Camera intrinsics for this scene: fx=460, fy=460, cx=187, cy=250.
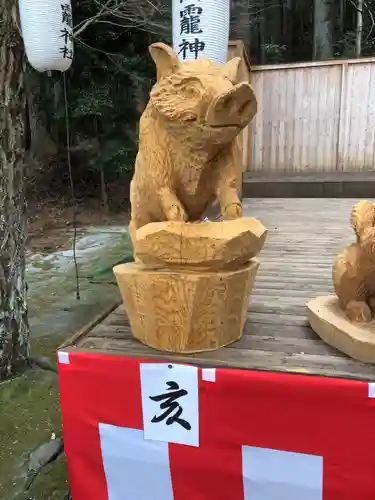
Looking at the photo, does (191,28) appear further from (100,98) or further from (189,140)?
(100,98)

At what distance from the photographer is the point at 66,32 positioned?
299 centimetres

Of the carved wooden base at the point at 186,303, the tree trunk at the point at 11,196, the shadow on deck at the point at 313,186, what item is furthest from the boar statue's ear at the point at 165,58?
the shadow on deck at the point at 313,186

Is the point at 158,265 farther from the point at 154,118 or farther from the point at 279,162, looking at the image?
the point at 279,162

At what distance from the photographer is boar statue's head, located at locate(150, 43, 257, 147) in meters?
1.07

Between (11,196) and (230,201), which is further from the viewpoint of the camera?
(11,196)

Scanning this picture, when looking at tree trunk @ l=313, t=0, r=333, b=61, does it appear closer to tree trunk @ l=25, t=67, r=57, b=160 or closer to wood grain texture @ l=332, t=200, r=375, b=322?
tree trunk @ l=25, t=67, r=57, b=160

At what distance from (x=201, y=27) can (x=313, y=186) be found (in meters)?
2.39

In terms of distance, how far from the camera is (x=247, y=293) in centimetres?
127

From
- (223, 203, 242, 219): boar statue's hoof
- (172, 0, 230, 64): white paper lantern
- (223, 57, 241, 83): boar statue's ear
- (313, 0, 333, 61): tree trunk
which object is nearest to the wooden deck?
(223, 203, 242, 219): boar statue's hoof

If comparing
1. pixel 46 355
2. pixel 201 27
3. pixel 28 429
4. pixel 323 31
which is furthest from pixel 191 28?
pixel 323 31

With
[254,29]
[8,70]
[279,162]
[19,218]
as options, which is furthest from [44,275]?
[254,29]

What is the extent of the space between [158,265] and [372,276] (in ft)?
1.85

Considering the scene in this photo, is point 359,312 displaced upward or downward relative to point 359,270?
downward

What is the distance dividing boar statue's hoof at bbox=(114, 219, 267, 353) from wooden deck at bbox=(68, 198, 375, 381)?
6 centimetres
